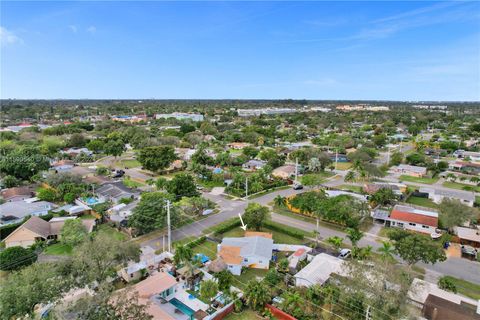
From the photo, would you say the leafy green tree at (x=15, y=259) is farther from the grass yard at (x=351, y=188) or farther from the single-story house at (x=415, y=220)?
the grass yard at (x=351, y=188)

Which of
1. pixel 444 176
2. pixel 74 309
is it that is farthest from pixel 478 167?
pixel 74 309

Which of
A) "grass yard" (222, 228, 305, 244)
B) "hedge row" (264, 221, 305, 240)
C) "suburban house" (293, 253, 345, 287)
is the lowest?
"grass yard" (222, 228, 305, 244)

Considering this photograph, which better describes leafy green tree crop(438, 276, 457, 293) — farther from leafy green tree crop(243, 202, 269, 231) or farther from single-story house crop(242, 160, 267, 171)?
single-story house crop(242, 160, 267, 171)

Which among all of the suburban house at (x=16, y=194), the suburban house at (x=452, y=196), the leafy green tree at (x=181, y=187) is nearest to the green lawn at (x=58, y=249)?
the leafy green tree at (x=181, y=187)

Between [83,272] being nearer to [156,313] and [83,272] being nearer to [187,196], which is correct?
[156,313]

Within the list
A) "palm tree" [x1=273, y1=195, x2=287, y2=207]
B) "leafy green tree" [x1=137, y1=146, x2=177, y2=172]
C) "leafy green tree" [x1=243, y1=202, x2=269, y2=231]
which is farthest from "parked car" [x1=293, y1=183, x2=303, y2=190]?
"leafy green tree" [x1=137, y1=146, x2=177, y2=172]

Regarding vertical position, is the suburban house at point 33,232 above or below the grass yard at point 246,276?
above
